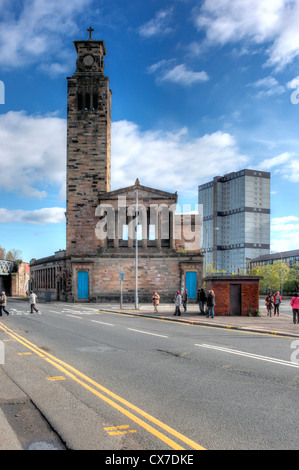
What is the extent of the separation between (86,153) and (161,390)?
47.5 m

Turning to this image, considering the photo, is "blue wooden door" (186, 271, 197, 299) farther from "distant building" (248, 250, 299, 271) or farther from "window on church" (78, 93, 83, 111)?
"distant building" (248, 250, 299, 271)

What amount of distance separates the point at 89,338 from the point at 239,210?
16240 cm

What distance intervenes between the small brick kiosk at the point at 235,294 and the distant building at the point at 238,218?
140 metres

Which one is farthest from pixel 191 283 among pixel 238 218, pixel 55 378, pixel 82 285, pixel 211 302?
pixel 238 218

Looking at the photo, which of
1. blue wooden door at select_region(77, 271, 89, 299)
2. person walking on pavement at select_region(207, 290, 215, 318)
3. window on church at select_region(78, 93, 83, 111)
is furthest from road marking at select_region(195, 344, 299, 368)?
window on church at select_region(78, 93, 83, 111)

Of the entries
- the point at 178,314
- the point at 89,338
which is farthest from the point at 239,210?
the point at 89,338

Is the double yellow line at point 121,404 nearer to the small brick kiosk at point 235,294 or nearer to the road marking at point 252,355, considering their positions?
the road marking at point 252,355

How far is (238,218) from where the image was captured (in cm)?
17238

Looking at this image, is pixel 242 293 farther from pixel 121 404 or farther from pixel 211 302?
pixel 121 404

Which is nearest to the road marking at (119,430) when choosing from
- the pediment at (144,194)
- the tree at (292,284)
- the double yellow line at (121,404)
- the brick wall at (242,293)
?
the double yellow line at (121,404)

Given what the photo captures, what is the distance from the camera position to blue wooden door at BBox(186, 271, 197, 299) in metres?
47.7

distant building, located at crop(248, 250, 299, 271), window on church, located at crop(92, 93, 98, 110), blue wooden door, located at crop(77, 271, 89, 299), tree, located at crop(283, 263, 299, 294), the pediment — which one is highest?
window on church, located at crop(92, 93, 98, 110)

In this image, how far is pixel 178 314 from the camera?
26531mm

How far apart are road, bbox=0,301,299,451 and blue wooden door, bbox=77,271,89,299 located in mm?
33938
